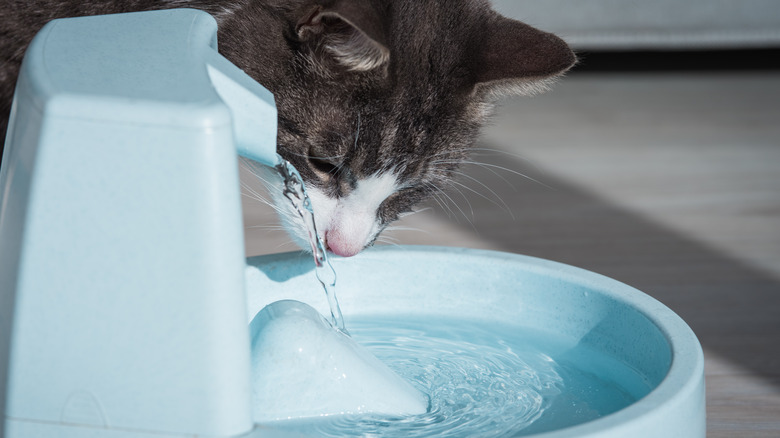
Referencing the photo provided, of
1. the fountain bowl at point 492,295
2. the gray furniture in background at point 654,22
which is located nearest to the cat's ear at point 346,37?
the fountain bowl at point 492,295

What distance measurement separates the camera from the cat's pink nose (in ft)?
3.41

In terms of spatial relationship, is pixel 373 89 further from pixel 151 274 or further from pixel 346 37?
pixel 151 274

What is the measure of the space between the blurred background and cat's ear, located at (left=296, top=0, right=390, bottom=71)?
0.32 meters

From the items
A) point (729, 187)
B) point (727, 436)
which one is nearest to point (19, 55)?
point (727, 436)

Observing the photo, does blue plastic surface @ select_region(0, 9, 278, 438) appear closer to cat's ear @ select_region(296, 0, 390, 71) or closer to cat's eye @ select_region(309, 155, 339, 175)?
cat's ear @ select_region(296, 0, 390, 71)

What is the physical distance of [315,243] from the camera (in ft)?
3.42

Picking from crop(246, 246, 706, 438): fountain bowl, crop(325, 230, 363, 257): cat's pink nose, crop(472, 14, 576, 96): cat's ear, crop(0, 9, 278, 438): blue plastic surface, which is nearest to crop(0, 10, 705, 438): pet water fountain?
crop(0, 9, 278, 438): blue plastic surface

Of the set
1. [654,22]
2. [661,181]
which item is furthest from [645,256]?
[654,22]

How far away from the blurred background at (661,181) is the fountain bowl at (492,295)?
191 mm

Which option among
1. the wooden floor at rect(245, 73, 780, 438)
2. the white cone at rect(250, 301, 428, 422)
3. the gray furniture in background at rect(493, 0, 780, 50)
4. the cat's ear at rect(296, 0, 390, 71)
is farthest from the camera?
the gray furniture in background at rect(493, 0, 780, 50)

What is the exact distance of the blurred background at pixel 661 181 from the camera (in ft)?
4.53

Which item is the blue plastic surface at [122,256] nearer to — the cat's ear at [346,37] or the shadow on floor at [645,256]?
the cat's ear at [346,37]

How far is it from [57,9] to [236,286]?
0.58m

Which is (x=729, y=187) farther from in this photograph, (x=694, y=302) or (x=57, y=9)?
(x=57, y=9)
